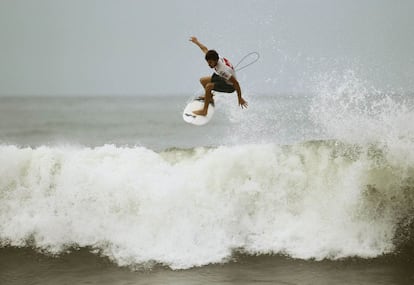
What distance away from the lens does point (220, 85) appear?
526 cm

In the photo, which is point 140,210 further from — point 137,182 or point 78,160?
point 78,160

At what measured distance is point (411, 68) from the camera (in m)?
12.7

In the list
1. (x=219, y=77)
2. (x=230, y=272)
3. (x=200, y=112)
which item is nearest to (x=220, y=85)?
(x=219, y=77)

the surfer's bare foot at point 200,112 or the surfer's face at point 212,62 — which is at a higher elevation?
the surfer's face at point 212,62

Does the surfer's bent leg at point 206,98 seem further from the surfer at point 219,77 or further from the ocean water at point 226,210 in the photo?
the ocean water at point 226,210

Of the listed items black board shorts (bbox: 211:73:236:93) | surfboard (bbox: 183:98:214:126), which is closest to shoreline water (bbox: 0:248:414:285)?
surfboard (bbox: 183:98:214:126)

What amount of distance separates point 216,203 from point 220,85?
147cm

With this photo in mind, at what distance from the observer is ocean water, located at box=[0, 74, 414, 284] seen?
15.6 feet

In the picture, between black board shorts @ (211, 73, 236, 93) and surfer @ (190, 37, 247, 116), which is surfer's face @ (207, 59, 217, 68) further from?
black board shorts @ (211, 73, 236, 93)

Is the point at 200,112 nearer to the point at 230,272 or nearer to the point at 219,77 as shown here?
the point at 219,77

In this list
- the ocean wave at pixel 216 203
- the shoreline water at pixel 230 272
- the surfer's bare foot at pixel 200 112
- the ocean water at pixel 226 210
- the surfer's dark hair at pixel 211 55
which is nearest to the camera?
the shoreline water at pixel 230 272

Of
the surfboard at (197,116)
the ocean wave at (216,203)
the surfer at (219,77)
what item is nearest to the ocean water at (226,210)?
the ocean wave at (216,203)

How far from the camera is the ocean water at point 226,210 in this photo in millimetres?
4766

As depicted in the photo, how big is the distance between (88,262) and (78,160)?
198 cm
